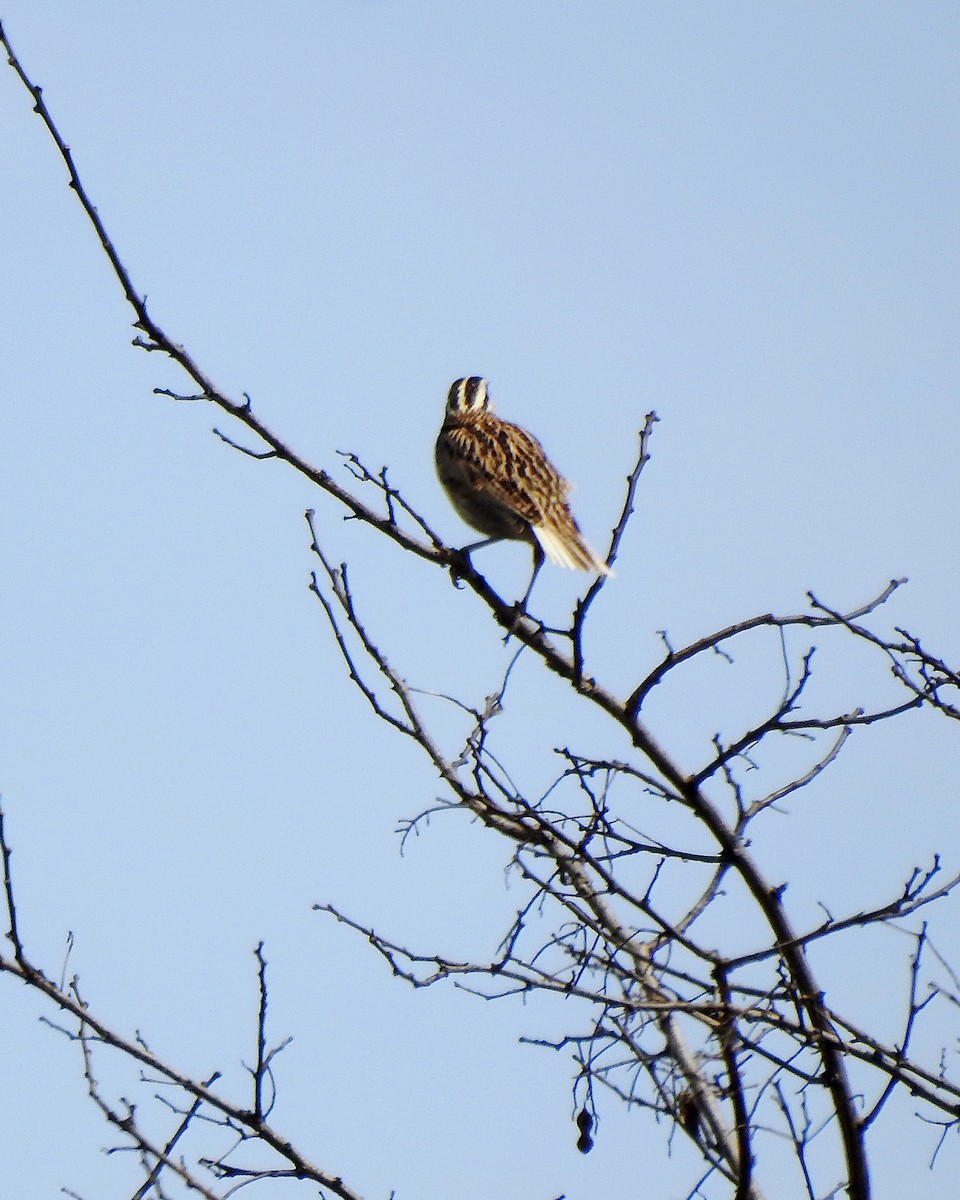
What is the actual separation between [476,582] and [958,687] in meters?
1.84

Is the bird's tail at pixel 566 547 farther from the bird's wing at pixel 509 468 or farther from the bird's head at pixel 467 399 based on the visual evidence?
the bird's head at pixel 467 399

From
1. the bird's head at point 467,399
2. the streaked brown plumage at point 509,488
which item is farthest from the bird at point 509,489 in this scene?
the bird's head at point 467,399

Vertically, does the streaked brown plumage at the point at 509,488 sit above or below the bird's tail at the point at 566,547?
above

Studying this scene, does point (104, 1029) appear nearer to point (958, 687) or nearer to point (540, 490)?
point (958, 687)

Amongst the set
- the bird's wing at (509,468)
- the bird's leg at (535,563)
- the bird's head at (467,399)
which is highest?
the bird's head at (467,399)

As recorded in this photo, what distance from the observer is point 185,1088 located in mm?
4969

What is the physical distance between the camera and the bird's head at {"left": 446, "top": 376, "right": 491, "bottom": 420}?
9.14 meters

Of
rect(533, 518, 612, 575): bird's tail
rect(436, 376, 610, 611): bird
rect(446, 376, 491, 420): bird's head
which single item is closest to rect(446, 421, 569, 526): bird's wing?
rect(436, 376, 610, 611): bird

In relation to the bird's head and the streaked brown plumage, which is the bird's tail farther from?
the bird's head

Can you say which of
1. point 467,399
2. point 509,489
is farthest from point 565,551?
point 467,399

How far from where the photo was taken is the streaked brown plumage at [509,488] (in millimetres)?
7375

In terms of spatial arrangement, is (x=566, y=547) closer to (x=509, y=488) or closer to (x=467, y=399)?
(x=509, y=488)

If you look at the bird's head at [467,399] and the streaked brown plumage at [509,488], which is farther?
the bird's head at [467,399]

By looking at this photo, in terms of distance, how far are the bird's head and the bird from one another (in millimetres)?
232
